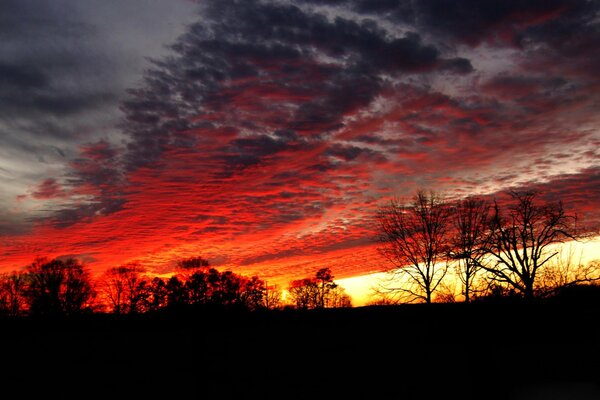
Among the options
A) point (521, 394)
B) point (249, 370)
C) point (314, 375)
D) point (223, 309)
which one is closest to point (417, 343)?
point (521, 394)

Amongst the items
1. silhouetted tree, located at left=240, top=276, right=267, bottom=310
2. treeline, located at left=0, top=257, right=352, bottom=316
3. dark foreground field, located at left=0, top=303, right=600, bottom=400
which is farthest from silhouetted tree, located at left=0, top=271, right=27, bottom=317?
dark foreground field, located at left=0, top=303, right=600, bottom=400

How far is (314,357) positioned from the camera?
1223cm

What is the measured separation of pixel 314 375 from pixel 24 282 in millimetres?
61765

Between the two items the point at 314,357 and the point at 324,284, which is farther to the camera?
the point at 324,284

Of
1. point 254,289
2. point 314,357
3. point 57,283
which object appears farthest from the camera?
point 254,289

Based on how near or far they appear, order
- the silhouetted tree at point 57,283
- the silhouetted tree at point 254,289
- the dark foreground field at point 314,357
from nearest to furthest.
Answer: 1. the dark foreground field at point 314,357
2. the silhouetted tree at point 57,283
3. the silhouetted tree at point 254,289

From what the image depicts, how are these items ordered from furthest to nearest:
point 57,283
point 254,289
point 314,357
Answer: point 254,289
point 57,283
point 314,357

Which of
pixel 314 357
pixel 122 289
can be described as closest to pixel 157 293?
pixel 122 289

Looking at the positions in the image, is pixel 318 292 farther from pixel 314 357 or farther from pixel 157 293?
pixel 314 357

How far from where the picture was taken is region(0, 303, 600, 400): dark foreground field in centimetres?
1039

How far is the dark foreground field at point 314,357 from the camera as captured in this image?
34.1 ft

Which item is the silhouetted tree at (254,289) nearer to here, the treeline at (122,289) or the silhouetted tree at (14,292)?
the treeline at (122,289)

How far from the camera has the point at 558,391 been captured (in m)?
11.6

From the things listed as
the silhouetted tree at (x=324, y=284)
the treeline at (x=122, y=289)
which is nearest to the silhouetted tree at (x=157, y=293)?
the treeline at (x=122, y=289)
